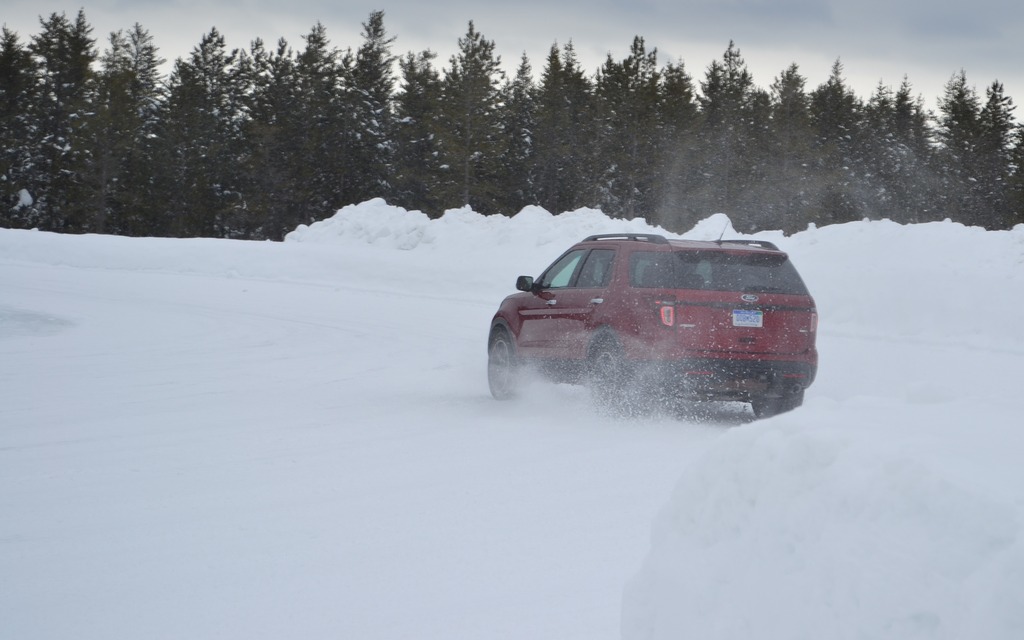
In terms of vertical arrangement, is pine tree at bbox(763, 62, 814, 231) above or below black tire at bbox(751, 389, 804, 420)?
above

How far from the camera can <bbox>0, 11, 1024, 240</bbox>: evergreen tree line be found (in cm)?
6131

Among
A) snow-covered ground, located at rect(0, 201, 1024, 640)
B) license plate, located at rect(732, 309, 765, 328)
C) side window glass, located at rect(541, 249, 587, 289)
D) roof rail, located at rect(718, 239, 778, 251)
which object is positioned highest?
roof rail, located at rect(718, 239, 778, 251)

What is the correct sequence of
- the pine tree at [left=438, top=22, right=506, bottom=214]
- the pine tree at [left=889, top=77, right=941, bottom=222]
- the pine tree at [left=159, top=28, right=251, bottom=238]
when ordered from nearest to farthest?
the pine tree at [left=438, top=22, right=506, bottom=214]
the pine tree at [left=159, top=28, right=251, bottom=238]
the pine tree at [left=889, top=77, right=941, bottom=222]

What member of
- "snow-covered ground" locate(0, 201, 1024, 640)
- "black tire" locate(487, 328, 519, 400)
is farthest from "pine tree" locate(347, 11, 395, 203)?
"black tire" locate(487, 328, 519, 400)

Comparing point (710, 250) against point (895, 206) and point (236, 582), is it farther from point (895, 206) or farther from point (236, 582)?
point (895, 206)

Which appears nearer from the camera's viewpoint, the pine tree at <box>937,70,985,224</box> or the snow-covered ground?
the snow-covered ground

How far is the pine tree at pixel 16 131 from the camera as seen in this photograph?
197ft

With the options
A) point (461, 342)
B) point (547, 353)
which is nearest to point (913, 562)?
point (547, 353)

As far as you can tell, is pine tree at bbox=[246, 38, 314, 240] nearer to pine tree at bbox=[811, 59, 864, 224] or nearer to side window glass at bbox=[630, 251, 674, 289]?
pine tree at bbox=[811, 59, 864, 224]

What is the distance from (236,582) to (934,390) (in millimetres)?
3091

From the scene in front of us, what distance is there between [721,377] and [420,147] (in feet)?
185

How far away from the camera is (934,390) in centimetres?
408

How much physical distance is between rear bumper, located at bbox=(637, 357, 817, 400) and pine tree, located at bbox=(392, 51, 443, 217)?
5008 centimetres

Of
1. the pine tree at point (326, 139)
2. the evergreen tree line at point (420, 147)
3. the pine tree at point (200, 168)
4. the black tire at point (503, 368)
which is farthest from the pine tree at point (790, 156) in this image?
the black tire at point (503, 368)
